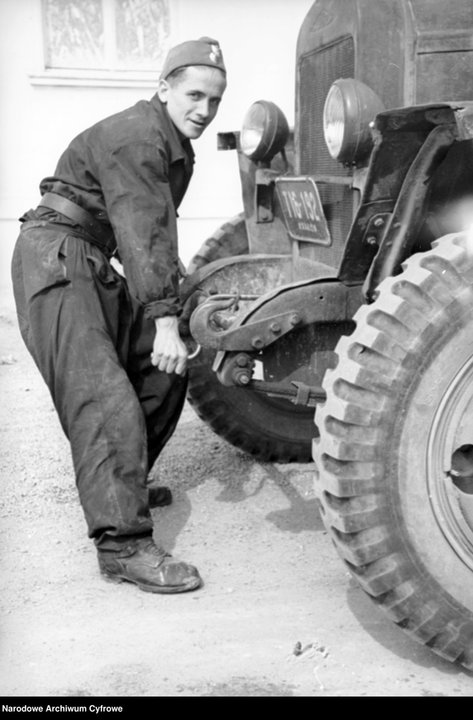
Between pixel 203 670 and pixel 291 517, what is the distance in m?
1.30

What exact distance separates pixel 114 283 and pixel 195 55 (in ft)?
2.87

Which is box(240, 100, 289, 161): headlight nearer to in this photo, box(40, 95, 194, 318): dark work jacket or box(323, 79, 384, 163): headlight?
box(40, 95, 194, 318): dark work jacket

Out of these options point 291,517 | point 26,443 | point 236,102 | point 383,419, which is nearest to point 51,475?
point 26,443

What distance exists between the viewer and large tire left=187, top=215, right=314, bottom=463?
14.3ft

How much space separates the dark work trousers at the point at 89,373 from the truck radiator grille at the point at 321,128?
0.86m

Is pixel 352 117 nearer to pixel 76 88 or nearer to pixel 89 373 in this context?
pixel 89 373

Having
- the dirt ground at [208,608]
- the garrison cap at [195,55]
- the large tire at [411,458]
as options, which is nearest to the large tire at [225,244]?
the dirt ground at [208,608]

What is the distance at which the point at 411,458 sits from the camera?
2.66 metres

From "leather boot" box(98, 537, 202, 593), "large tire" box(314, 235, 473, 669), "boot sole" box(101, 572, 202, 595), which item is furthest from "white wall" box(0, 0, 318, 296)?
"large tire" box(314, 235, 473, 669)

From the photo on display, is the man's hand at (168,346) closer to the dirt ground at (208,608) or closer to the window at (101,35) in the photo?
the dirt ground at (208,608)

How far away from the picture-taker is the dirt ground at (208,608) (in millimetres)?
2748

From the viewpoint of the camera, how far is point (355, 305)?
10.8ft

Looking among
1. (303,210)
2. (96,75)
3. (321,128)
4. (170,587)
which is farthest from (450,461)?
(96,75)

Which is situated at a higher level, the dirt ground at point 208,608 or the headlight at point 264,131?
the headlight at point 264,131
